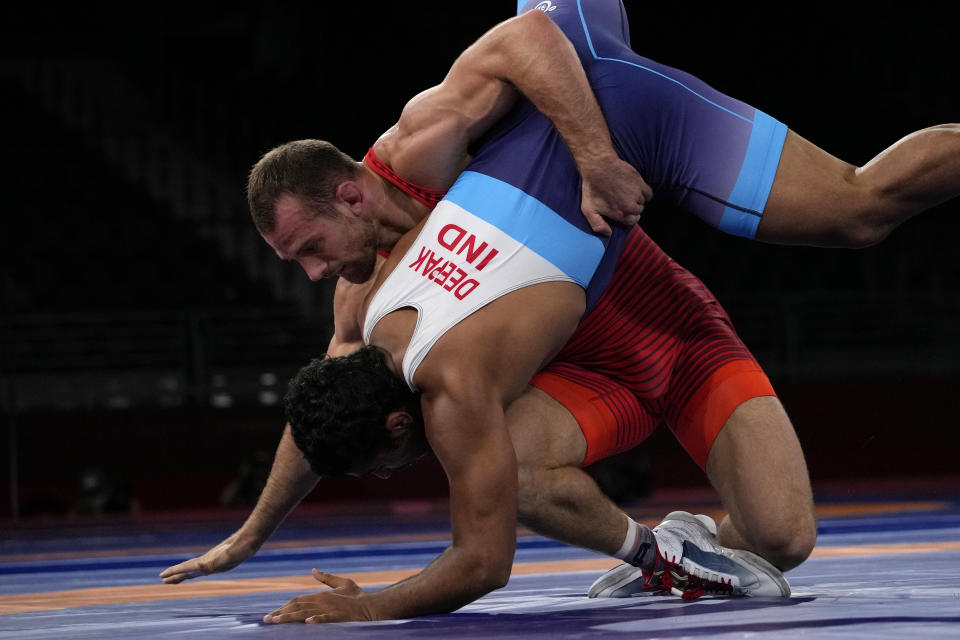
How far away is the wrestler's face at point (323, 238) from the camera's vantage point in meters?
2.73

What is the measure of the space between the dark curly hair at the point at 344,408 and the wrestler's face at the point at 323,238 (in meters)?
0.27

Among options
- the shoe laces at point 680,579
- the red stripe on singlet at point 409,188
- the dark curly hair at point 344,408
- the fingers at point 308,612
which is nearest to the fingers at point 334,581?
the fingers at point 308,612

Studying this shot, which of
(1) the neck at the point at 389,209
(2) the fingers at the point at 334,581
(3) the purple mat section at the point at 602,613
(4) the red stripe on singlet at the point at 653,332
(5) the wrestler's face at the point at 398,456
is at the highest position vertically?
(1) the neck at the point at 389,209

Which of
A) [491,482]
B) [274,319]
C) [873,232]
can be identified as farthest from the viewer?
[274,319]

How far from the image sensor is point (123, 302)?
1012cm

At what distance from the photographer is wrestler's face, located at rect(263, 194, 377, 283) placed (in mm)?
2734

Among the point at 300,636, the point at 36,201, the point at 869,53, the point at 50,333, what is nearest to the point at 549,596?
the point at 300,636

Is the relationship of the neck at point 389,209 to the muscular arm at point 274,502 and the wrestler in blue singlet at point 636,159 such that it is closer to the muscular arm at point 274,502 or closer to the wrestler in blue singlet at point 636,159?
the wrestler in blue singlet at point 636,159

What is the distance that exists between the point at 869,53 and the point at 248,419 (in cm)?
793

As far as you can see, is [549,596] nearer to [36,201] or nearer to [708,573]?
[708,573]

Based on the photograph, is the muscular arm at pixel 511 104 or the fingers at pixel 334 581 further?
the muscular arm at pixel 511 104

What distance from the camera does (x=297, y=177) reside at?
2727 millimetres

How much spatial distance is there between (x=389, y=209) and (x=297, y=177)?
0.23 metres

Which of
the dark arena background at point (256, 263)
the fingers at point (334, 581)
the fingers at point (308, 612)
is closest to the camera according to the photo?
the fingers at point (308, 612)
